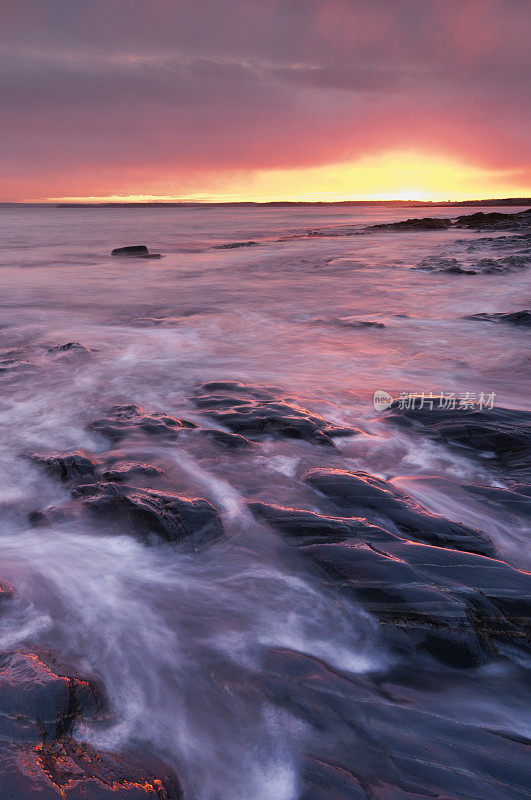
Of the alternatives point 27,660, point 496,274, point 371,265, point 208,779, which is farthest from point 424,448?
point 371,265

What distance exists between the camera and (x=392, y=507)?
2.76m

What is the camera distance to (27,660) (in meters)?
1.83

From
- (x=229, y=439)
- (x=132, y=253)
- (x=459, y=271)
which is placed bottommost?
(x=229, y=439)

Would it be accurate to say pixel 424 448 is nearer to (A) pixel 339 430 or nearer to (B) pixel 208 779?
(A) pixel 339 430

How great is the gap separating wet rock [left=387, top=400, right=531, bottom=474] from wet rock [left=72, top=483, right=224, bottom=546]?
7.00 ft

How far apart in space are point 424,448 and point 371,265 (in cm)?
1589

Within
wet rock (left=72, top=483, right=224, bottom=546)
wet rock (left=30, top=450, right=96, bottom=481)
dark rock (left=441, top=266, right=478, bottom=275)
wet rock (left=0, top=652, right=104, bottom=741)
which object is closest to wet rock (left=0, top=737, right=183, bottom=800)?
wet rock (left=0, top=652, right=104, bottom=741)

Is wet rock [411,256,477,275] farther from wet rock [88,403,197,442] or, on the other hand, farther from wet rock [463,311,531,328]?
wet rock [88,403,197,442]

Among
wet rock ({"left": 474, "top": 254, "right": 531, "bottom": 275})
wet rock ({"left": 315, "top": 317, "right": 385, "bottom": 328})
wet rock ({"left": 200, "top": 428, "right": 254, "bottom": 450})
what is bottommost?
wet rock ({"left": 200, "top": 428, "right": 254, "bottom": 450})

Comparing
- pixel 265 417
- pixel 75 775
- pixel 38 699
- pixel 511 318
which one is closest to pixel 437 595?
pixel 75 775

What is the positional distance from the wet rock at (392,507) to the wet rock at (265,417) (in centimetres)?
72

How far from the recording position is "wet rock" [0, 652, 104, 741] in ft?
5.14

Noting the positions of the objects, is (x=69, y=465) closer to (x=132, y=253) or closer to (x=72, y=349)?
(x=72, y=349)

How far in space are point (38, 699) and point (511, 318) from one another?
8.87 meters
